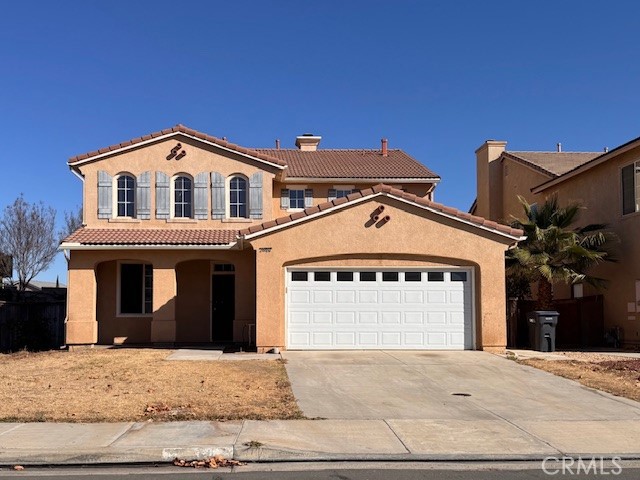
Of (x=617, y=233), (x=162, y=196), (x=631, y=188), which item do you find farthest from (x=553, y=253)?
(x=162, y=196)

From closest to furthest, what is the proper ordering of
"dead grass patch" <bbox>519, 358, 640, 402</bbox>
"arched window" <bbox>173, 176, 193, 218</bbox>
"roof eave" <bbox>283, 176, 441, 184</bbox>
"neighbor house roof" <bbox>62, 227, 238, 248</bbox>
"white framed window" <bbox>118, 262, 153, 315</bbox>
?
1. "dead grass patch" <bbox>519, 358, 640, 402</bbox>
2. "neighbor house roof" <bbox>62, 227, 238, 248</bbox>
3. "white framed window" <bbox>118, 262, 153, 315</bbox>
4. "arched window" <bbox>173, 176, 193, 218</bbox>
5. "roof eave" <bbox>283, 176, 441, 184</bbox>

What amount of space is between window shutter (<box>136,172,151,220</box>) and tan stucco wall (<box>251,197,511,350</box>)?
17.5 feet

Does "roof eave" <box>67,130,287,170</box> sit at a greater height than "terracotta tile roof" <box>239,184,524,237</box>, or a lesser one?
greater

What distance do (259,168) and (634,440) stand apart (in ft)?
49.2

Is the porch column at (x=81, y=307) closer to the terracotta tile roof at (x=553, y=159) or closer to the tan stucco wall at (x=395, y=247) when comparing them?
the tan stucco wall at (x=395, y=247)

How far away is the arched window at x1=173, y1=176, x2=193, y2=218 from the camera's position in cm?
2169

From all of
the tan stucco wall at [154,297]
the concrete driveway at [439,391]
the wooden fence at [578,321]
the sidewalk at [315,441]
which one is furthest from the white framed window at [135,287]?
the sidewalk at [315,441]

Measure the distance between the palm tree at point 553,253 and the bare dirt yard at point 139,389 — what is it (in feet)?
27.8

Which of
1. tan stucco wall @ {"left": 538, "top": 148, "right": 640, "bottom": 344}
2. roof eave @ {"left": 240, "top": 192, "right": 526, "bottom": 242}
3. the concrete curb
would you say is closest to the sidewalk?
the concrete curb

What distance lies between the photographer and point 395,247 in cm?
1777

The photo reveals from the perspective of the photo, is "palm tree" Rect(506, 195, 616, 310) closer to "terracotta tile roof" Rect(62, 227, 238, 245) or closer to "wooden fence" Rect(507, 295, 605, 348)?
"wooden fence" Rect(507, 295, 605, 348)

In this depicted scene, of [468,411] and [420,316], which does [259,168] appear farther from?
[468,411]

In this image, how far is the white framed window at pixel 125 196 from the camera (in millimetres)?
21516

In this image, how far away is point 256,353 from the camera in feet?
57.4
